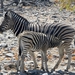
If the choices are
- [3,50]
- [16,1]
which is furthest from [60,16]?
[3,50]

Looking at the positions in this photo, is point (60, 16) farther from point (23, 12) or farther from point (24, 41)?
point (24, 41)

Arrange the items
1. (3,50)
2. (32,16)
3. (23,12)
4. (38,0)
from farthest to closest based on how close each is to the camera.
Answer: (38,0) → (23,12) → (32,16) → (3,50)

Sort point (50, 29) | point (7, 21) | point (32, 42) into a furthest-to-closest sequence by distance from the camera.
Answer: point (7, 21) < point (50, 29) < point (32, 42)

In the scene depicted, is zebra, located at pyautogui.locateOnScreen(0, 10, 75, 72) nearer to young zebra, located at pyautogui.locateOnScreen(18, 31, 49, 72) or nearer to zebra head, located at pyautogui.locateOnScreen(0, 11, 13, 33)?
zebra head, located at pyautogui.locateOnScreen(0, 11, 13, 33)

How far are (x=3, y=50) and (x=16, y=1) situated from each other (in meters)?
18.4

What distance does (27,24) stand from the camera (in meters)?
11.4

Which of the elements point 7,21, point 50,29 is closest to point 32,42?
point 50,29

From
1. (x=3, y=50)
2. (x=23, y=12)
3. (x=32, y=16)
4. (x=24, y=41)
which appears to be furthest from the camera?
(x=23, y=12)

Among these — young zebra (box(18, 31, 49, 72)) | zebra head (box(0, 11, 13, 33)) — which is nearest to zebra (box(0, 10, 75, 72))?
zebra head (box(0, 11, 13, 33))

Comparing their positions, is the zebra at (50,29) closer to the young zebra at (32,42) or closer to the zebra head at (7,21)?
the zebra head at (7,21)

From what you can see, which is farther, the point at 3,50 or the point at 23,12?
the point at 23,12

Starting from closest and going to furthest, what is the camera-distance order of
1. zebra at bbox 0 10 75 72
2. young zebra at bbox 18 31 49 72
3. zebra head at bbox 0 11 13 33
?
young zebra at bbox 18 31 49 72, zebra at bbox 0 10 75 72, zebra head at bbox 0 11 13 33

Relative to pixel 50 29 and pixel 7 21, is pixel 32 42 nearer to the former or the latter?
pixel 50 29

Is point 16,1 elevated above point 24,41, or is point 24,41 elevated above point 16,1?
point 16,1
